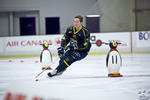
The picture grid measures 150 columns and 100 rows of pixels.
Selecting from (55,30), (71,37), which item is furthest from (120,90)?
(55,30)

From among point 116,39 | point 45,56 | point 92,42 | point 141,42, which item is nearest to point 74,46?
point 45,56

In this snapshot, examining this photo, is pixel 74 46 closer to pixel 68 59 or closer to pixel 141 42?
pixel 68 59

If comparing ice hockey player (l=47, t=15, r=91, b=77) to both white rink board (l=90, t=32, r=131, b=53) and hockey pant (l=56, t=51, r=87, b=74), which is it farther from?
white rink board (l=90, t=32, r=131, b=53)

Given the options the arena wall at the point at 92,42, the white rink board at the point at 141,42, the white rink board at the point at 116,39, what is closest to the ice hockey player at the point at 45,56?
the arena wall at the point at 92,42

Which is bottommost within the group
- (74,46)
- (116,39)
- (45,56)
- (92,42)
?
(45,56)

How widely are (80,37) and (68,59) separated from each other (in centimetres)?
47

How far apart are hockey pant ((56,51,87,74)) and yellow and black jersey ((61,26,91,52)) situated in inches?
4.7

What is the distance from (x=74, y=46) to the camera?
4.88 m

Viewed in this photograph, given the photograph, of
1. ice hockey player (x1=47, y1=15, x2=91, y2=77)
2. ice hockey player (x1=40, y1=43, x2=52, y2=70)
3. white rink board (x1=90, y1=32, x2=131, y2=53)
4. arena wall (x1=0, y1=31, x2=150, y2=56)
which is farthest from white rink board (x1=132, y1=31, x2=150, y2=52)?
ice hockey player (x1=47, y1=15, x2=91, y2=77)

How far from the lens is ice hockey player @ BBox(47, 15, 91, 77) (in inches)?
188

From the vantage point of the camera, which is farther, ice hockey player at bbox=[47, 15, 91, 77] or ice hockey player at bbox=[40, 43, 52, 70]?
ice hockey player at bbox=[40, 43, 52, 70]

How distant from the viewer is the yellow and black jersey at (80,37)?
4.78m

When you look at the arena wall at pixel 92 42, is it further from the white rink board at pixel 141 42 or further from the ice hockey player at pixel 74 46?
the ice hockey player at pixel 74 46

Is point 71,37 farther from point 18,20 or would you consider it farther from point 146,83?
point 18,20
